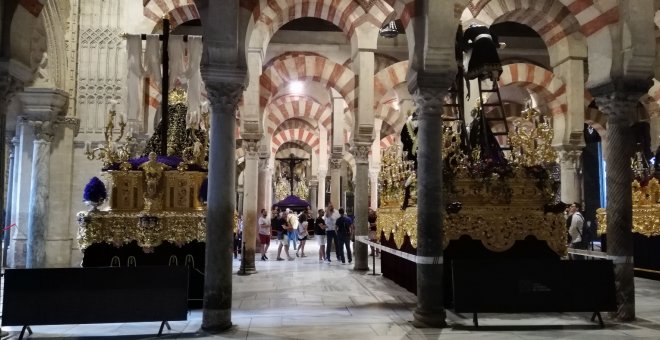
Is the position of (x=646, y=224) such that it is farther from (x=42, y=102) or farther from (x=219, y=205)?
(x=42, y=102)

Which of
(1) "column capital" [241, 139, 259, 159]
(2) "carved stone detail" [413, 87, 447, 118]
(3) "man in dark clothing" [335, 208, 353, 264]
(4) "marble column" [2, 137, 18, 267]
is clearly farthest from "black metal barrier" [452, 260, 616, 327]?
(4) "marble column" [2, 137, 18, 267]

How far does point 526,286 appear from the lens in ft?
16.3

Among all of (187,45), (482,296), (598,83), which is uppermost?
(187,45)

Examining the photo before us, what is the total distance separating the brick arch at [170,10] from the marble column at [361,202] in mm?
3842

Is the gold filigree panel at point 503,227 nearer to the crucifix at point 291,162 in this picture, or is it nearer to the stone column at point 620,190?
the stone column at point 620,190

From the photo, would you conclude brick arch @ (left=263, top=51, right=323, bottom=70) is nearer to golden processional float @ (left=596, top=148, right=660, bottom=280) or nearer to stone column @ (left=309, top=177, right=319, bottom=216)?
golden processional float @ (left=596, top=148, right=660, bottom=280)

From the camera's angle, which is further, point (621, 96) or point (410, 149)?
point (410, 149)

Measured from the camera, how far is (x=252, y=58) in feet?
31.6

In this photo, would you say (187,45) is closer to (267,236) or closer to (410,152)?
(410,152)

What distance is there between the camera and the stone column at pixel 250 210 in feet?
31.7

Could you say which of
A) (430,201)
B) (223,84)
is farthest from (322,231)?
(223,84)

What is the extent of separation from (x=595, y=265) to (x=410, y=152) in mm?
2997

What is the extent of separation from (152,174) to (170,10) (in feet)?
15.1

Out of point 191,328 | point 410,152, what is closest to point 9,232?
point 191,328
